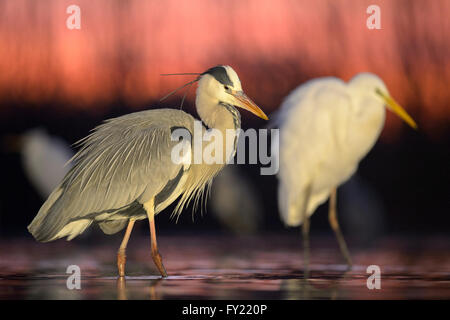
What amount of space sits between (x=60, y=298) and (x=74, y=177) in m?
1.89

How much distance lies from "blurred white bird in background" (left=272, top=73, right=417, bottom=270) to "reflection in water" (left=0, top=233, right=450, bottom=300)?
0.89m

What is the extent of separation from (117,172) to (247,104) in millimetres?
1299

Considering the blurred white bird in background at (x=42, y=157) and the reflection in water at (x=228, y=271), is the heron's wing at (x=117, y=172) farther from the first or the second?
the blurred white bird in background at (x=42, y=157)

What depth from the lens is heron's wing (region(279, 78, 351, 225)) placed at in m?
10.7

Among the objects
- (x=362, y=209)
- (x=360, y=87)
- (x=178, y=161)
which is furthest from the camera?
(x=362, y=209)

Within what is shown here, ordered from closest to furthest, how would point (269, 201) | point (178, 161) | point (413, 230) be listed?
1. point (178, 161)
2. point (413, 230)
3. point (269, 201)

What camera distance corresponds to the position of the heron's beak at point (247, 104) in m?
7.84

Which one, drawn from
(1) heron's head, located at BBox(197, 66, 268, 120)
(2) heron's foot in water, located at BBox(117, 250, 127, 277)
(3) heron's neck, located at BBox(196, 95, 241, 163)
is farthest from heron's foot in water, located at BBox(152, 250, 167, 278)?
(1) heron's head, located at BBox(197, 66, 268, 120)

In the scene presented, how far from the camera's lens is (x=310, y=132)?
10781mm

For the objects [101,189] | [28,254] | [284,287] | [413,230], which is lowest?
[413,230]

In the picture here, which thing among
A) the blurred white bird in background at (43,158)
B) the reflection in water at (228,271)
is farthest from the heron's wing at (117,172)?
the blurred white bird in background at (43,158)

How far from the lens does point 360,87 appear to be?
10.8 m

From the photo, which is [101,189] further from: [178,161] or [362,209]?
[362,209]

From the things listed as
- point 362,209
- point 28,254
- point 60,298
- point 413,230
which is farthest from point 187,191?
point 413,230
